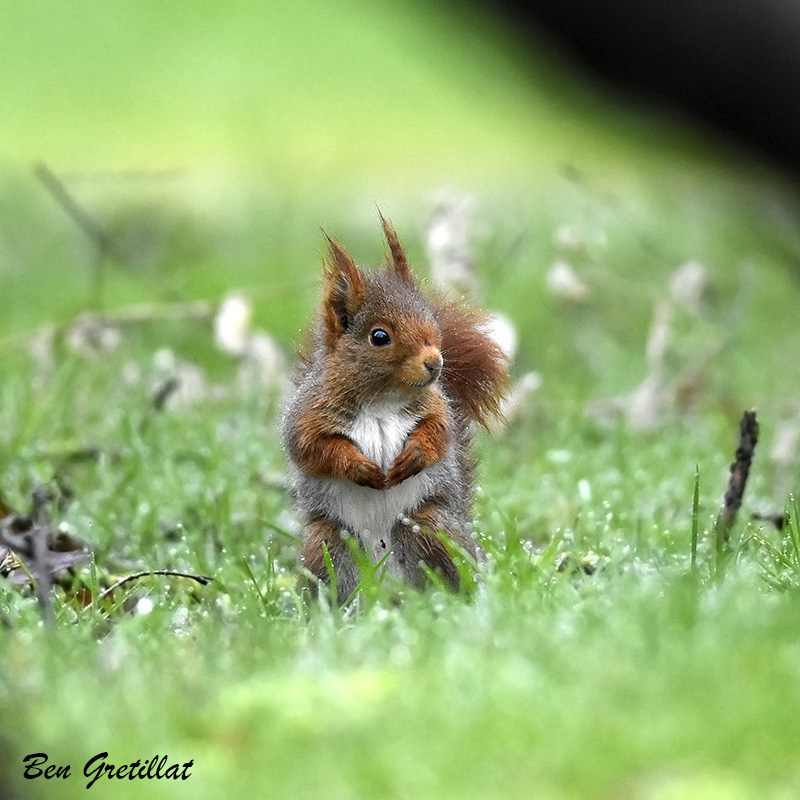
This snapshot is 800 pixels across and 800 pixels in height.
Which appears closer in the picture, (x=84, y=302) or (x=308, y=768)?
(x=308, y=768)

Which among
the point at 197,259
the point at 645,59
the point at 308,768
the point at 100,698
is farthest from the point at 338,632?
the point at 197,259

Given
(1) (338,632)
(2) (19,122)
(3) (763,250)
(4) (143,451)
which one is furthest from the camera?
(2) (19,122)

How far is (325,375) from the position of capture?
3281mm

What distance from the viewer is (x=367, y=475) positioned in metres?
3.13

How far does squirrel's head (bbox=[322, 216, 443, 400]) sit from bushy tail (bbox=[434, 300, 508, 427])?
0.48ft

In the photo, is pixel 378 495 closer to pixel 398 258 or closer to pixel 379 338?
pixel 379 338

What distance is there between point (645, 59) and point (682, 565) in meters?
1.36

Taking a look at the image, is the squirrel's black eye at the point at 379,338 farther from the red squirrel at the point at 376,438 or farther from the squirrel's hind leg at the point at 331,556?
the squirrel's hind leg at the point at 331,556

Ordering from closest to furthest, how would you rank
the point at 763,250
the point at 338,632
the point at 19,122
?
the point at 338,632 < the point at 763,250 < the point at 19,122

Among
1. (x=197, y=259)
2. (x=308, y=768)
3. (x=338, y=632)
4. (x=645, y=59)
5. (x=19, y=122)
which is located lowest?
(x=19, y=122)

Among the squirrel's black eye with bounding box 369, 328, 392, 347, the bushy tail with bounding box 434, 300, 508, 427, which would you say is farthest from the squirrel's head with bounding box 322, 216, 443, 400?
the bushy tail with bounding box 434, 300, 508, 427

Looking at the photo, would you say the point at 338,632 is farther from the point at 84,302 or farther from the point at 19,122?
the point at 19,122

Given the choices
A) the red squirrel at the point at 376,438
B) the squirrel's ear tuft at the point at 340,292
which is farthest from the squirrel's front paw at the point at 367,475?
the squirrel's ear tuft at the point at 340,292

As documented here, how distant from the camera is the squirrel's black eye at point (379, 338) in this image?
10.6 feet
